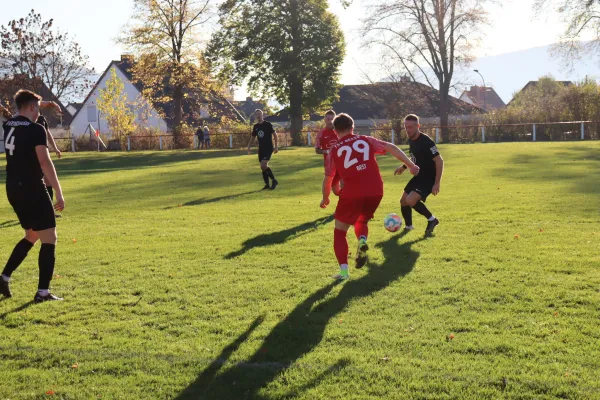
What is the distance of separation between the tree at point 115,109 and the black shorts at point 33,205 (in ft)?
155

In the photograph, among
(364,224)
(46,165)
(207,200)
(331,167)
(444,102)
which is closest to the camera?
(46,165)

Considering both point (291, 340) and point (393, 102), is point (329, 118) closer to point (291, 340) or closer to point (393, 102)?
point (291, 340)

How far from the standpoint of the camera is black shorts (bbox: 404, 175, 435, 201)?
9.65m

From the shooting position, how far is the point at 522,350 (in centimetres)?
467

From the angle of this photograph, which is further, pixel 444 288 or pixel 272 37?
pixel 272 37

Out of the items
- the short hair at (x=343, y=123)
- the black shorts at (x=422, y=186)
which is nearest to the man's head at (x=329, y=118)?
the black shorts at (x=422, y=186)

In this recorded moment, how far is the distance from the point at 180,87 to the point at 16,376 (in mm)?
47113

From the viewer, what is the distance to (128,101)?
64.6 meters

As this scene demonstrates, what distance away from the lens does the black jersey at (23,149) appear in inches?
240

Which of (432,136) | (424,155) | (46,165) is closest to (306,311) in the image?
(46,165)

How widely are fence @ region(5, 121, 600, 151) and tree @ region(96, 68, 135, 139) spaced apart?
661 centimetres

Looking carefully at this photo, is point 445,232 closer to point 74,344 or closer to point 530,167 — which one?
point 74,344

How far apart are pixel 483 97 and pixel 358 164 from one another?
9661cm

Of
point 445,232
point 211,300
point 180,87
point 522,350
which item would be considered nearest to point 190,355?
point 211,300
